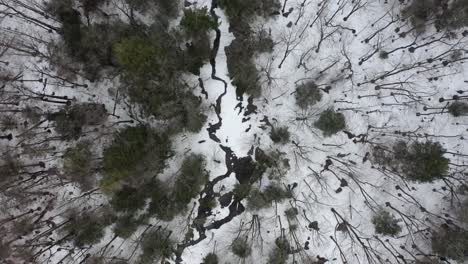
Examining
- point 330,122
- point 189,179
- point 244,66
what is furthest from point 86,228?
point 330,122

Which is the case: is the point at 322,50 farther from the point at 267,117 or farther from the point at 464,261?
the point at 464,261

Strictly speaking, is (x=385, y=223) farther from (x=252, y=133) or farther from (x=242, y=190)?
(x=252, y=133)

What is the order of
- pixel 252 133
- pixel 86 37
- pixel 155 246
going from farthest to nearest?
pixel 252 133, pixel 155 246, pixel 86 37

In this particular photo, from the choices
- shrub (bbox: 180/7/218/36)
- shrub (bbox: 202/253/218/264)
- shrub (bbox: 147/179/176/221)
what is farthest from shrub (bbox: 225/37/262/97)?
shrub (bbox: 202/253/218/264)

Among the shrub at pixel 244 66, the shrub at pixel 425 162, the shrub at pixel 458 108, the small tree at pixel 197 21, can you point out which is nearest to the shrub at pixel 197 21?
the small tree at pixel 197 21

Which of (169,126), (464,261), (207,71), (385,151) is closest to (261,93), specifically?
(207,71)
